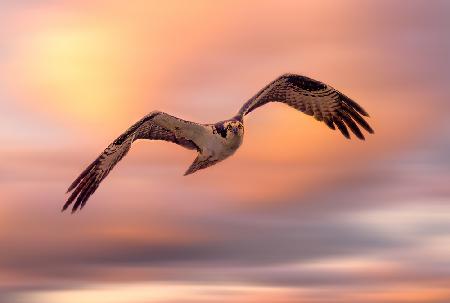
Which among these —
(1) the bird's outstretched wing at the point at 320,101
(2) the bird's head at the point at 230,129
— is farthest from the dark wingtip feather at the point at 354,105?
(2) the bird's head at the point at 230,129

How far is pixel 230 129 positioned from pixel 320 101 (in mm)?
4445

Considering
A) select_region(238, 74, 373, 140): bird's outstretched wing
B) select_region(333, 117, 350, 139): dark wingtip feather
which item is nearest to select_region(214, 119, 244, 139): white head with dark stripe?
select_region(238, 74, 373, 140): bird's outstretched wing

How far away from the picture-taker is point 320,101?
19312 millimetres

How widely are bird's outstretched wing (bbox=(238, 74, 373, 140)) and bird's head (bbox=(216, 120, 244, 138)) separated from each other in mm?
2467

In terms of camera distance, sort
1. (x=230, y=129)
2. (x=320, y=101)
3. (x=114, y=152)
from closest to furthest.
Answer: (x=114, y=152), (x=230, y=129), (x=320, y=101)

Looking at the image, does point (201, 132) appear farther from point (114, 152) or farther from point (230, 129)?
point (114, 152)

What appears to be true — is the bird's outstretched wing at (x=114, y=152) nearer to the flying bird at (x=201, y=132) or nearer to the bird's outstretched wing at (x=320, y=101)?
the flying bird at (x=201, y=132)

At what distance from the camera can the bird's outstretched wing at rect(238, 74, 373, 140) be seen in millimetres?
18422

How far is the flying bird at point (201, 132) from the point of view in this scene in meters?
15.1

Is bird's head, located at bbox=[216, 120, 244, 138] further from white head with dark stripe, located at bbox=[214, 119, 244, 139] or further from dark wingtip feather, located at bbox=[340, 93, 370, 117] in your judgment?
dark wingtip feather, located at bbox=[340, 93, 370, 117]

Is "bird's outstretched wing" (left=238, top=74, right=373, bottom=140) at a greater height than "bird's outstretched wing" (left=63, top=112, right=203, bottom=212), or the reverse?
"bird's outstretched wing" (left=238, top=74, right=373, bottom=140)

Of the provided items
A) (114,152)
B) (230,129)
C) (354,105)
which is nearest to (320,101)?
(354,105)

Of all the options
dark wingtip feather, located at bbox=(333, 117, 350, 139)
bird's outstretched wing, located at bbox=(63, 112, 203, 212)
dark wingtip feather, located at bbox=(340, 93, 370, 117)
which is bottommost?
bird's outstretched wing, located at bbox=(63, 112, 203, 212)

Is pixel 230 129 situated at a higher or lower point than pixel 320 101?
lower
